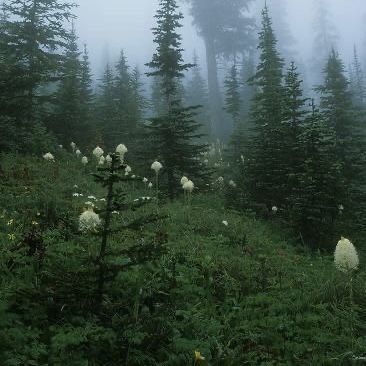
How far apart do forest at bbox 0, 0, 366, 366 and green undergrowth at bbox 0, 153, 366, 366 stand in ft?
0.07

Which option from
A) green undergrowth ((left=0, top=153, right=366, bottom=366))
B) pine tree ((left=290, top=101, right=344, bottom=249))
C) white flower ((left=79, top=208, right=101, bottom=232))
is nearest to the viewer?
green undergrowth ((left=0, top=153, right=366, bottom=366))

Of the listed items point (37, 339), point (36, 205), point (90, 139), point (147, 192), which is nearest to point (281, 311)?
point (37, 339)

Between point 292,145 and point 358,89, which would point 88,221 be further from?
point 358,89

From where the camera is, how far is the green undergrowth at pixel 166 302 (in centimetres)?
421

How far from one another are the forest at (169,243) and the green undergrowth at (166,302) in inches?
0.8

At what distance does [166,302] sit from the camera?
17.5 feet

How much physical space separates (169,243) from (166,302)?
2.81m

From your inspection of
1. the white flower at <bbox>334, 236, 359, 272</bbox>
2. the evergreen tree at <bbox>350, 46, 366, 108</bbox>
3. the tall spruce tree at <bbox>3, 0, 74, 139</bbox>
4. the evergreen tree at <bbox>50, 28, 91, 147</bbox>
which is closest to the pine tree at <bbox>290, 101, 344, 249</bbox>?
the white flower at <bbox>334, 236, 359, 272</bbox>

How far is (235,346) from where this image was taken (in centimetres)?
525

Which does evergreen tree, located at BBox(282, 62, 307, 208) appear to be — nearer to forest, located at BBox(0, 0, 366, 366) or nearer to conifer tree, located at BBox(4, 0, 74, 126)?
forest, located at BBox(0, 0, 366, 366)

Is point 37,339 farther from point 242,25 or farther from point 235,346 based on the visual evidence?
point 242,25

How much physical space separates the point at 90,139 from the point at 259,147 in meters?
8.59

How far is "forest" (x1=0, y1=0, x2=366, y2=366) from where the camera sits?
4.45 m

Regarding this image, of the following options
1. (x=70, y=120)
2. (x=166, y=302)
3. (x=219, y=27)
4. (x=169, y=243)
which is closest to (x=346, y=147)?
(x=70, y=120)
